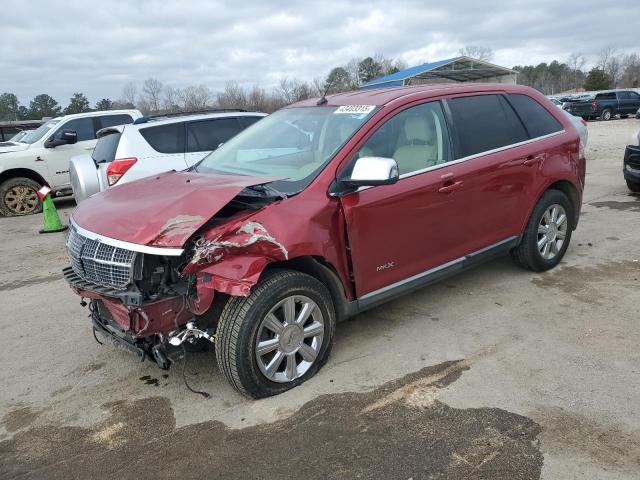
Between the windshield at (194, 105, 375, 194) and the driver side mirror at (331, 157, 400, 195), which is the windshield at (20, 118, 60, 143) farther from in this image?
the driver side mirror at (331, 157, 400, 195)

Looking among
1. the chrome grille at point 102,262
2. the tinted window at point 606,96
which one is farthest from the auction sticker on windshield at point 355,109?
the tinted window at point 606,96

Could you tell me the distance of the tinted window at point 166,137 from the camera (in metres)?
7.53

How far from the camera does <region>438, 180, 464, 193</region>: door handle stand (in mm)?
4012

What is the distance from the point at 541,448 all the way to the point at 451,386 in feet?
2.30

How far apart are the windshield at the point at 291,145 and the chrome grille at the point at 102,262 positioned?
3.40ft

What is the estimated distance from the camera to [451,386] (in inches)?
130

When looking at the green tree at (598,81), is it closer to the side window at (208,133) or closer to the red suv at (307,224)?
the side window at (208,133)

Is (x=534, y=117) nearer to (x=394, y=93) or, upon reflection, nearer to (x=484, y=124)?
(x=484, y=124)

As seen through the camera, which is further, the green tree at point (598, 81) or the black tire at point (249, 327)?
the green tree at point (598, 81)

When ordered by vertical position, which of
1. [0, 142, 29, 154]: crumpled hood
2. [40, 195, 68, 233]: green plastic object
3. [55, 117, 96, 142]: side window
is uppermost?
[55, 117, 96, 142]: side window

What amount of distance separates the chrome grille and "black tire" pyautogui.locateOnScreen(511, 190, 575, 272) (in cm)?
349

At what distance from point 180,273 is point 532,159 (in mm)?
3300

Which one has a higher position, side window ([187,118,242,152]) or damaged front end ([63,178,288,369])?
side window ([187,118,242,152])

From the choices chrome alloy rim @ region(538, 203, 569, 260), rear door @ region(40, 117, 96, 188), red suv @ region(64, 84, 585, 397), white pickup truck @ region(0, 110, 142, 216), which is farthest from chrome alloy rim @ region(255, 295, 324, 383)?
rear door @ region(40, 117, 96, 188)
